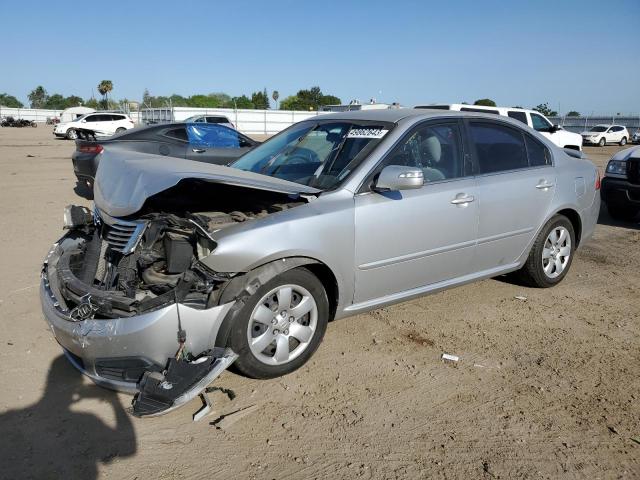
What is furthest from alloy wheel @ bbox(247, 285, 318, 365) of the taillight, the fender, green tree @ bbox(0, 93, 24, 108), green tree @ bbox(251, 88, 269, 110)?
green tree @ bbox(0, 93, 24, 108)

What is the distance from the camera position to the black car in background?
9141mm

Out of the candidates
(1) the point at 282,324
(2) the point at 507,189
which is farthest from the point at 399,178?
(2) the point at 507,189

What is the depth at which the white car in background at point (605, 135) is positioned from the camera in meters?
33.3

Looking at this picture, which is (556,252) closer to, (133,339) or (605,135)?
(133,339)

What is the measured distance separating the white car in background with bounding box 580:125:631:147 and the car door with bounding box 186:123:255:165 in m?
30.4

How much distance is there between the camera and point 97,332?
2820 millimetres

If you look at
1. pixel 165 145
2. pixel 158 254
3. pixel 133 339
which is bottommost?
pixel 133 339

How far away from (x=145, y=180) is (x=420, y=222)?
1.92 metres

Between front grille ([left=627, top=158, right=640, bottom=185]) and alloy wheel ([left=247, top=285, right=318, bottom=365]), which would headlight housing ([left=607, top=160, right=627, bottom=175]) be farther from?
alloy wheel ([left=247, top=285, right=318, bottom=365])

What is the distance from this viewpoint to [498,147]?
14.8 ft

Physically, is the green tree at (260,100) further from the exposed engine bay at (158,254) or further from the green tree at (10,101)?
the exposed engine bay at (158,254)

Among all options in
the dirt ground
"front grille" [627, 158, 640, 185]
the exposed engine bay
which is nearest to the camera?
the dirt ground

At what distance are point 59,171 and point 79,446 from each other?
13091 millimetres

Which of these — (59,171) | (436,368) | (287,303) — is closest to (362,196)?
(287,303)
